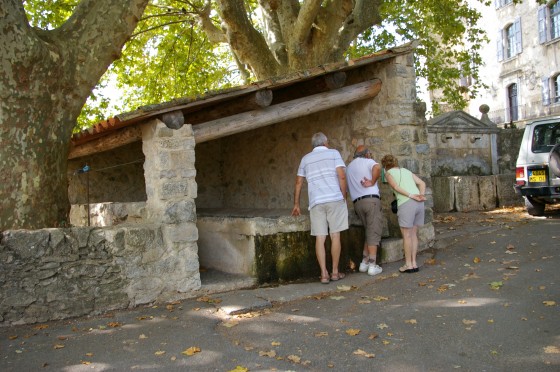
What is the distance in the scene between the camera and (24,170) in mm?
5582

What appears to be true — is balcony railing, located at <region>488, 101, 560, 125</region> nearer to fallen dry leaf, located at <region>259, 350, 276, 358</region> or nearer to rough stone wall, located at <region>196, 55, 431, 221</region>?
rough stone wall, located at <region>196, 55, 431, 221</region>

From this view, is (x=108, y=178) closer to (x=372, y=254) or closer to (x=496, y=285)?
(x=372, y=254)

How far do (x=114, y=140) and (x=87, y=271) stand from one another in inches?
79.1

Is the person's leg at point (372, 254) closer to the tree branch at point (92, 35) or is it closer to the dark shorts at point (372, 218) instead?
the dark shorts at point (372, 218)

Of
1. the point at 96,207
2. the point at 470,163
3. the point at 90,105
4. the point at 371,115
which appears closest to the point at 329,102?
the point at 371,115

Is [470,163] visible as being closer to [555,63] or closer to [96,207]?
[96,207]

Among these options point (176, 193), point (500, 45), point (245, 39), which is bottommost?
point (176, 193)

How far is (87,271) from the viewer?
17.0 ft

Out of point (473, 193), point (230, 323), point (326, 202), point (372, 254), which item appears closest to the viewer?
point (230, 323)

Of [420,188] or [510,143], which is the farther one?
[510,143]

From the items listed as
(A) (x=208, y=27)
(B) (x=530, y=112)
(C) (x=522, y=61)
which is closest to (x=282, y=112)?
(A) (x=208, y=27)

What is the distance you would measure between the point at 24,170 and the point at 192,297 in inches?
83.6

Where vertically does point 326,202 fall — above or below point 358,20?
below

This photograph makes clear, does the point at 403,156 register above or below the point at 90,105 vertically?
below
